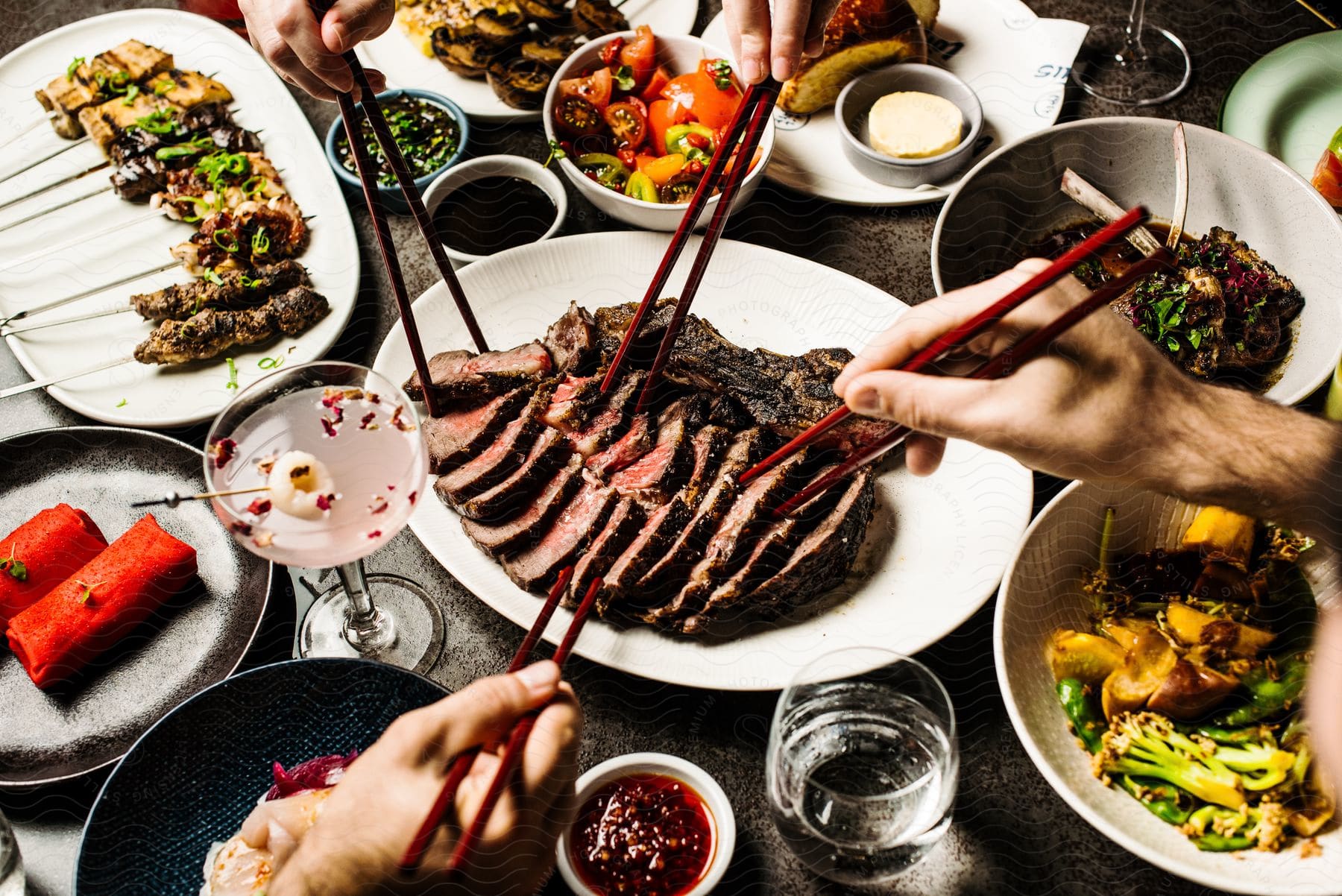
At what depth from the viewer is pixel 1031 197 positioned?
195 cm

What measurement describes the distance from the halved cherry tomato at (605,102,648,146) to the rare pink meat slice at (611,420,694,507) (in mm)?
793

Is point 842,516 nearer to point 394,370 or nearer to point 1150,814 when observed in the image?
point 1150,814

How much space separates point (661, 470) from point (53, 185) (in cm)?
162

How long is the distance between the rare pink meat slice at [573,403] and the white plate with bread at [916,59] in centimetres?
71

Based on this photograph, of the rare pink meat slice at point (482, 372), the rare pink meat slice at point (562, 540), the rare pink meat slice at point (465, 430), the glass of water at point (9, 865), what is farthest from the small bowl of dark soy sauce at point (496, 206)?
the glass of water at point (9, 865)

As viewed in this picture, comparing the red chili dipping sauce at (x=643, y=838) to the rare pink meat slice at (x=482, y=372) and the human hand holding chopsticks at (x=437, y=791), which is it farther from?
the rare pink meat slice at (x=482, y=372)

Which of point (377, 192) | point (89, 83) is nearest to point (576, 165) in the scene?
point (377, 192)

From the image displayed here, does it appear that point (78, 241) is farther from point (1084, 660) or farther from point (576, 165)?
point (1084, 660)

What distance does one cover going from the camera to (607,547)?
163 cm

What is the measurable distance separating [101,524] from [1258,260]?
2.15 metres

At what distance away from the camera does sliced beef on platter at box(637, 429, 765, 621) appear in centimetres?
161

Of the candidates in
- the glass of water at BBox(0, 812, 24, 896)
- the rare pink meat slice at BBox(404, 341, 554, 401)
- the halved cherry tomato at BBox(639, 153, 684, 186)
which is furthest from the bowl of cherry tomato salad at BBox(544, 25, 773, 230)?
the glass of water at BBox(0, 812, 24, 896)

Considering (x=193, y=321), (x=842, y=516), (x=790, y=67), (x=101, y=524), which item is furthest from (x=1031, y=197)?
(x=101, y=524)

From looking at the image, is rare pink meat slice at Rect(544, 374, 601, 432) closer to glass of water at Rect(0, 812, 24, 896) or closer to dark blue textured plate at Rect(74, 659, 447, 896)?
dark blue textured plate at Rect(74, 659, 447, 896)
